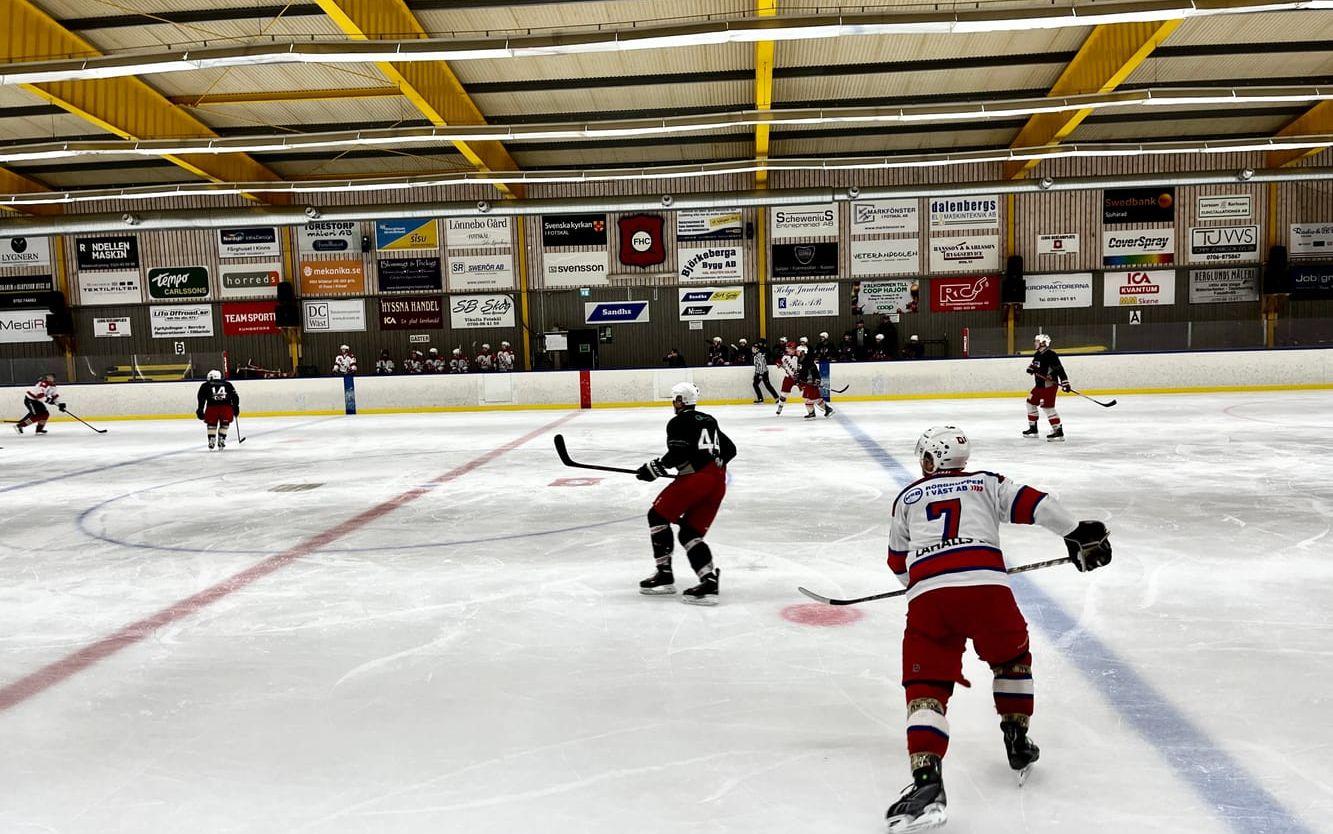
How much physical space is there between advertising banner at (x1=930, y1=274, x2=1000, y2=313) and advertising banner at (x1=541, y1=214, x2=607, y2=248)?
27.0 feet

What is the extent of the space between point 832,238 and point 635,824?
20.3m

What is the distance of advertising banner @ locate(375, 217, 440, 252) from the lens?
21.8 meters

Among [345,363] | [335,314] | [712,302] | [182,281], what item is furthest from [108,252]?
[712,302]

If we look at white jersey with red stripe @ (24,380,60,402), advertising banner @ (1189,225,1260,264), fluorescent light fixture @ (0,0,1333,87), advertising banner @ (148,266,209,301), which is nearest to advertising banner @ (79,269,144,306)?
advertising banner @ (148,266,209,301)

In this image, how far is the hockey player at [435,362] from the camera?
2061cm

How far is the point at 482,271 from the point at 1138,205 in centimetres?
1597

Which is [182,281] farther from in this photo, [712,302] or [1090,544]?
[1090,544]

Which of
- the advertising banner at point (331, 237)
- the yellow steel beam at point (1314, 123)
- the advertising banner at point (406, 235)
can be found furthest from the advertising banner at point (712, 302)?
the yellow steel beam at point (1314, 123)

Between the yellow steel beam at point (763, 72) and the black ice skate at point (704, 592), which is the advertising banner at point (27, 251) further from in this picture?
the black ice skate at point (704, 592)

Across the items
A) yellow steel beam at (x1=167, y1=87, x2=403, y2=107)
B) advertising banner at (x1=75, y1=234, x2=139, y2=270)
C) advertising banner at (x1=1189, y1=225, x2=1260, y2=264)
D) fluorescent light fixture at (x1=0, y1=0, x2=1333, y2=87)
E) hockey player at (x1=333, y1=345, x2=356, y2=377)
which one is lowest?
hockey player at (x1=333, y1=345, x2=356, y2=377)

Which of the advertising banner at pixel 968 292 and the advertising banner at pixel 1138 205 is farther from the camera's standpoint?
the advertising banner at pixel 968 292

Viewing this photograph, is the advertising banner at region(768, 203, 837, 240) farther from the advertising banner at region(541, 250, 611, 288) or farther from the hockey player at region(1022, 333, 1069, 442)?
the hockey player at region(1022, 333, 1069, 442)

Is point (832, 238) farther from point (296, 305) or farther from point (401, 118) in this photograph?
point (296, 305)

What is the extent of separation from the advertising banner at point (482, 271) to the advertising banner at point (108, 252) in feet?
27.0
